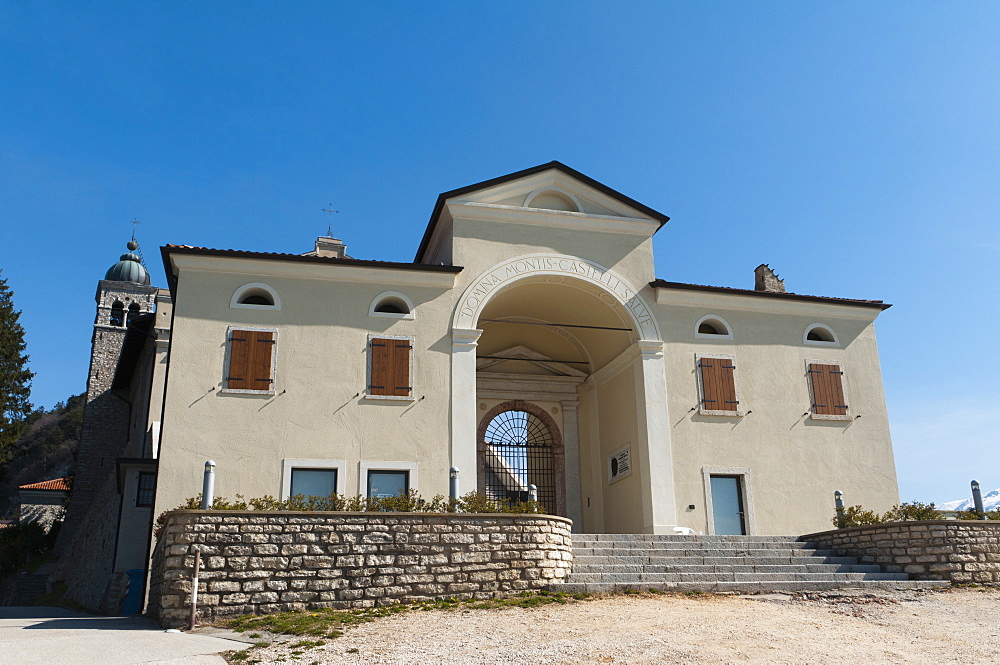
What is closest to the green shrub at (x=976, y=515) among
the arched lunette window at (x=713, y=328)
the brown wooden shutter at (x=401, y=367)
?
the arched lunette window at (x=713, y=328)

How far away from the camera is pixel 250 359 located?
52.8 ft

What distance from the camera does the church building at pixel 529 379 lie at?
15906 mm

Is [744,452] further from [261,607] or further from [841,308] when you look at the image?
[261,607]

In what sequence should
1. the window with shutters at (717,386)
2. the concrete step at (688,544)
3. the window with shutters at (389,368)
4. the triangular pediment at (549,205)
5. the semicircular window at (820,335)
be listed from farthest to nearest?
1. the semicircular window at (820,335)
2. the triangular pediment at (549,205)
3. the window with shutters at (717,386)
4. the window with shutters at (389,368)
5. the concrete step at (688,544)

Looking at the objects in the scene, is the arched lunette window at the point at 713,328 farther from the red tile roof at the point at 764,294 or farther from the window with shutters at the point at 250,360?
the window with shutters at the point at 250,360

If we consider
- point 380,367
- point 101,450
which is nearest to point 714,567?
point 380,367

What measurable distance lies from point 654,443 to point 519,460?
15.4 feet

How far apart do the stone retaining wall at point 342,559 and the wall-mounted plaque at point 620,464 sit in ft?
19.4

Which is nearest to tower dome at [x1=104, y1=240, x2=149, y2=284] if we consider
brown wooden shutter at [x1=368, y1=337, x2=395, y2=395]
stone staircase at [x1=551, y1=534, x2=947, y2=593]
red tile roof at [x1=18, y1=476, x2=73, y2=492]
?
red tile roof at [x1=18, y1=476, x2=73, y2=492]

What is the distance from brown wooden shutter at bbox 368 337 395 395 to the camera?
16.4m

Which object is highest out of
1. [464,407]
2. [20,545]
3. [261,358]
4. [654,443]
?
[261,358]

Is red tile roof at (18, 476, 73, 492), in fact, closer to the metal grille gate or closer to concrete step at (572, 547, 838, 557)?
the metal grille gate

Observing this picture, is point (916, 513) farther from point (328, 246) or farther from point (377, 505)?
point (328, 246)

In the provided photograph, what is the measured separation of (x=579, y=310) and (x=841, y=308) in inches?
240
